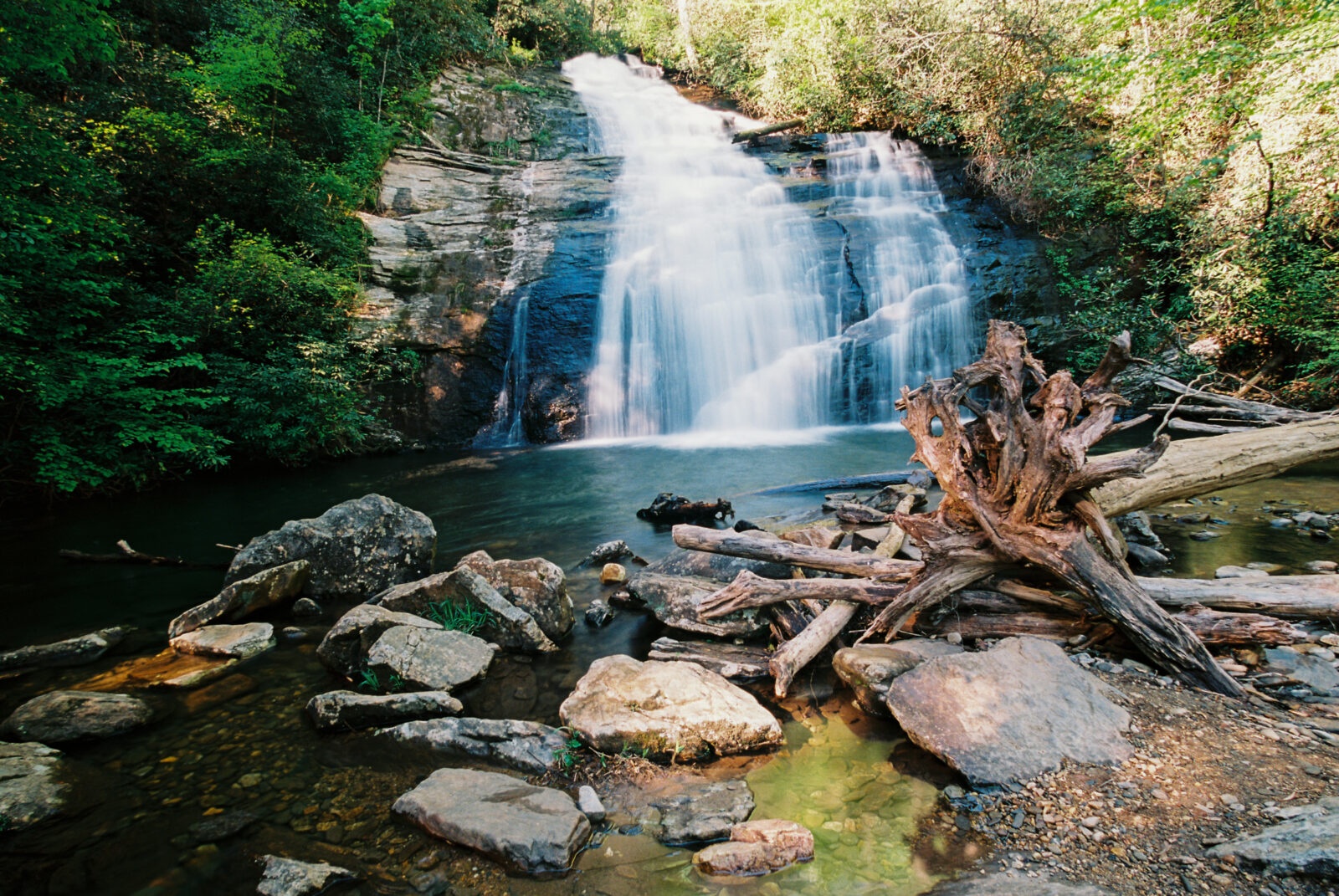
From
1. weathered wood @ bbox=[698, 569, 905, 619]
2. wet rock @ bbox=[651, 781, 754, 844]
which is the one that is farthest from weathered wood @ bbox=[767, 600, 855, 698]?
wet rock @ bbox=[651, 781, 754, 844]

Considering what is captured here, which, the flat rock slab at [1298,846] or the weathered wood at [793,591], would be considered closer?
the flat rock slab at [1298,846]

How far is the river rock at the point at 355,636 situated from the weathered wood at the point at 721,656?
1.59 meters

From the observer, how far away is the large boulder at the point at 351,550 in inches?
206

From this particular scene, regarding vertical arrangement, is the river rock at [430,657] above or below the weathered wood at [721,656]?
above

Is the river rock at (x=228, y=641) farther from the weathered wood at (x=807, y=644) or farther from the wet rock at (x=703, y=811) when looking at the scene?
the weathered wood at (x=807, y=644)

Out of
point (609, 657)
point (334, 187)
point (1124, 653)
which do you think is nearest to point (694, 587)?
point (609, 657)

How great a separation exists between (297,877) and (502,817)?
0.76m

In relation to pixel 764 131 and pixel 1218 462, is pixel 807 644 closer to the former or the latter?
pixel 1218 462

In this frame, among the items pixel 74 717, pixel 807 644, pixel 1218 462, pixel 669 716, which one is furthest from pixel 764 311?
pixel 74 717

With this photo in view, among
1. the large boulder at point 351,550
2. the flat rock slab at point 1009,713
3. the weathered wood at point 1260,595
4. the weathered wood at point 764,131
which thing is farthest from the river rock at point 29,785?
the weathered wood at point 764,131

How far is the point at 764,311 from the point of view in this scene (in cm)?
1542

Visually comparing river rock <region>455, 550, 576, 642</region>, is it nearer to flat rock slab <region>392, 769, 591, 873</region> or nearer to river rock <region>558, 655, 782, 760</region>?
river rock <region>558, 655, 782, 760</region>

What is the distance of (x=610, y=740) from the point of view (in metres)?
3.05

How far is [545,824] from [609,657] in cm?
118
